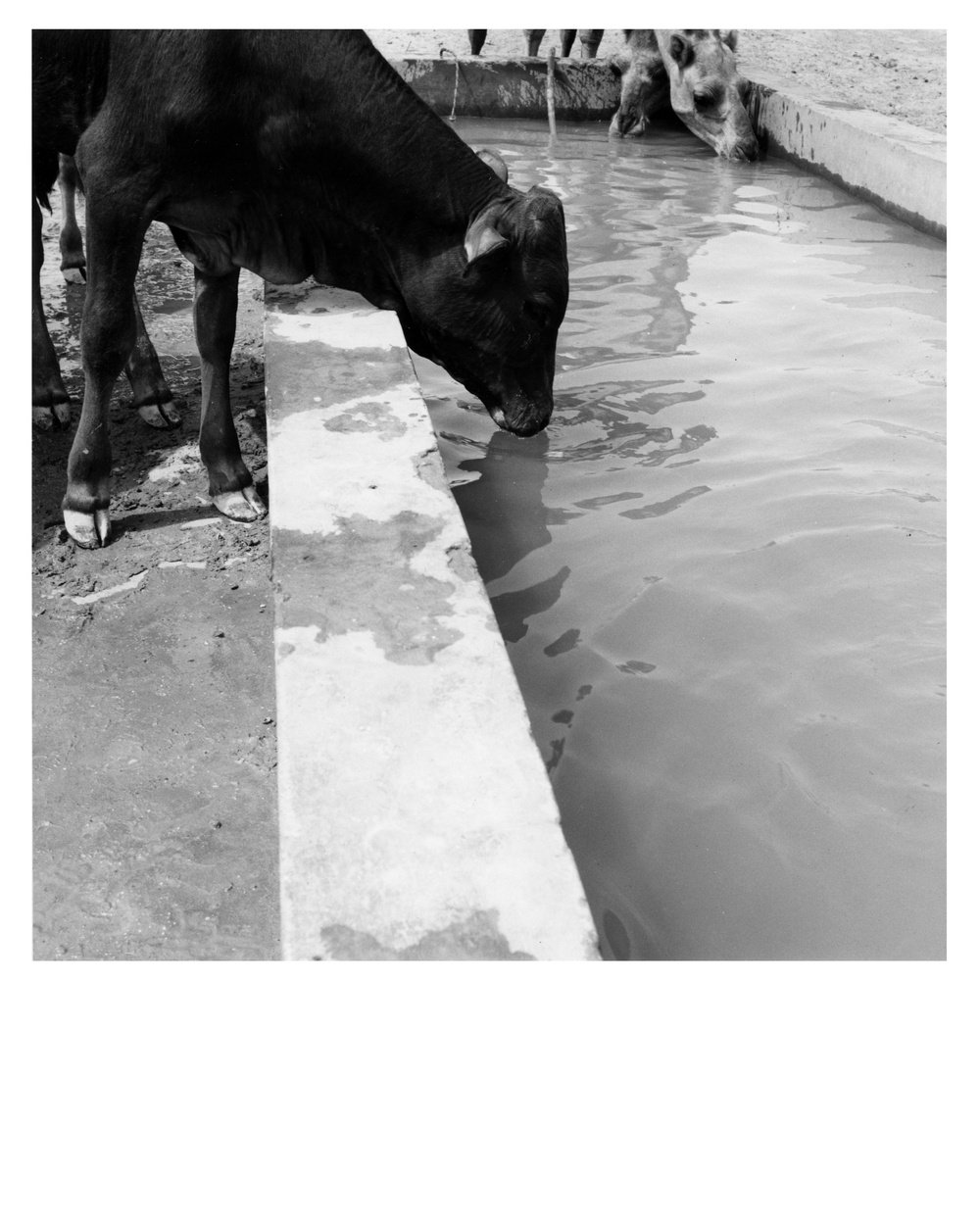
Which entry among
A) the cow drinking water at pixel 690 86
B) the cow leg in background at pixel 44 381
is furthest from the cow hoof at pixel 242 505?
the cow drinking water at pixel 690 86

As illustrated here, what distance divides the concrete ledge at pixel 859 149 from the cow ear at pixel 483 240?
16.3 feet

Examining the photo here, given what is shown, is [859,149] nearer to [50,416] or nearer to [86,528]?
[50,416]

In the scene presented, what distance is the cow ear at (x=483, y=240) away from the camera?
3637 mm

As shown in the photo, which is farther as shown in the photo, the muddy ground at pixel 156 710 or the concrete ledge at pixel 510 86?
the concrete ledge at pixel 510 86

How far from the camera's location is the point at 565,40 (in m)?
14.1

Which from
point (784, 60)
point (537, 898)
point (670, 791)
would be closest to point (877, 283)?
point (670, 791)

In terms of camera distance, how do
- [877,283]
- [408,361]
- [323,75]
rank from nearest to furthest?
1. [323,75]
2. [408,361]
3. [877,283]

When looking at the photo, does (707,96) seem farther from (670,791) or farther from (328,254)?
(670,791)

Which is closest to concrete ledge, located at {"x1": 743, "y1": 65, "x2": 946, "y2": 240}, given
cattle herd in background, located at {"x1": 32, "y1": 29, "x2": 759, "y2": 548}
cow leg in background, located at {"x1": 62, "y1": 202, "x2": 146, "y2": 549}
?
cattle herd in background, located at {"x1": 32, "y1": 29, "x2": 759, "y2": 548}

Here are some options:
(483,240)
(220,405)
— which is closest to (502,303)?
(483,240)

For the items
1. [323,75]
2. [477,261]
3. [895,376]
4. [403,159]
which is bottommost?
[895,376]

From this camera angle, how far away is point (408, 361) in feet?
15.1

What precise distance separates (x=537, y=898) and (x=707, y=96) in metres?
10.9

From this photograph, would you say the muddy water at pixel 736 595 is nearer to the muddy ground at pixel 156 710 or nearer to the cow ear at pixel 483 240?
the muddy ground at pixel 156 710
